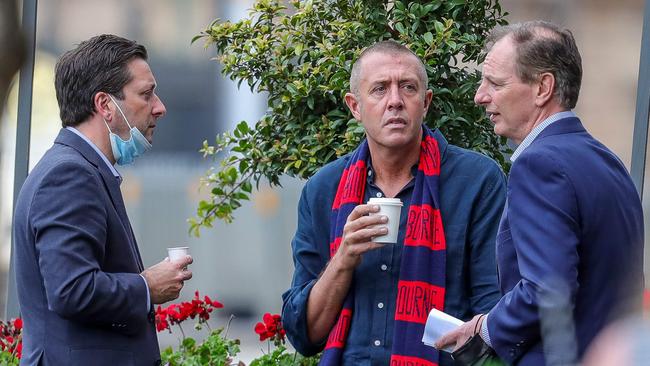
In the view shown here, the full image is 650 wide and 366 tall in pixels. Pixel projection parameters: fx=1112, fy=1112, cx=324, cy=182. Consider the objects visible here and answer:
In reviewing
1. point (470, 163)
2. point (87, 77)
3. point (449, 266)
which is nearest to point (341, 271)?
point (449, 266)

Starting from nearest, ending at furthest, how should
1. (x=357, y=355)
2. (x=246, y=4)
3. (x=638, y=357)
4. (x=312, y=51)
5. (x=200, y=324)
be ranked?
(x=638, y=357) < (x=357, y=355) < (x=312, y=51) < (x=200, y=324) < (x=246, y=4)

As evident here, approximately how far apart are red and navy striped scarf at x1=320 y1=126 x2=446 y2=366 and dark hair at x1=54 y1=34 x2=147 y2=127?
31.9 inches

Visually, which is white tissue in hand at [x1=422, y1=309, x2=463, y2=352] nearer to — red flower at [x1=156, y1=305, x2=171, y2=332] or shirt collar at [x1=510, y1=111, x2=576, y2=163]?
shirt collar at [x1=510, y1=111, x2=576, y2=163]

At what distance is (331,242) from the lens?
352 centimetres

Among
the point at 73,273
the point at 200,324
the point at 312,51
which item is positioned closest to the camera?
the point at 73,273

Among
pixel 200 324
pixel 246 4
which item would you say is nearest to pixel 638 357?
A: pixel 200 324

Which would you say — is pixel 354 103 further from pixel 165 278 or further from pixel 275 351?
pixel 275 351

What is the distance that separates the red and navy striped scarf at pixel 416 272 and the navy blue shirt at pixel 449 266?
0.11ft

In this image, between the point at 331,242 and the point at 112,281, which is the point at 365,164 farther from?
the point at 112,281

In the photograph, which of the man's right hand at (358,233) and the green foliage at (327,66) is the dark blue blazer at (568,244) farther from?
the green foliage at (327,66)

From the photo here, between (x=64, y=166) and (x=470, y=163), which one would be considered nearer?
(x=64, y=166)

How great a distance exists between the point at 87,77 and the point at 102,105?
97 mm

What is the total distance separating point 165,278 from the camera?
3.39m

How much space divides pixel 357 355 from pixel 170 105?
310 cm
